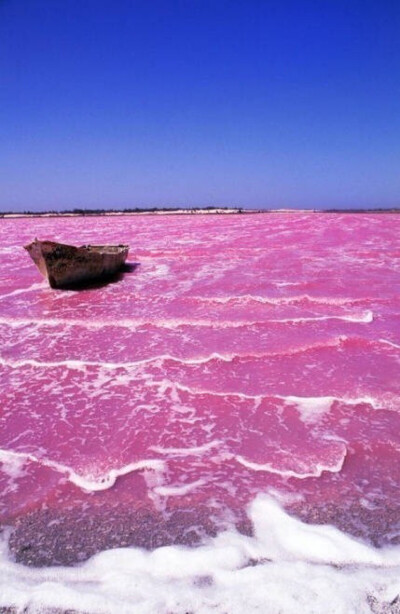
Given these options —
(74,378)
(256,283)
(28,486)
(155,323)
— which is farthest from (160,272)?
(28,486)

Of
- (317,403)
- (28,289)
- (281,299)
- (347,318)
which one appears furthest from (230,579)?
(28,289)

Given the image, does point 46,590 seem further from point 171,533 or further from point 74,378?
point 74,378

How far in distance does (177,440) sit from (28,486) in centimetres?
135

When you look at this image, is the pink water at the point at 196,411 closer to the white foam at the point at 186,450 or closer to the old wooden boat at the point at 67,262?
the white foam at the point at 186,450

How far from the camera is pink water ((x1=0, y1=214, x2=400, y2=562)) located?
10.5 feet

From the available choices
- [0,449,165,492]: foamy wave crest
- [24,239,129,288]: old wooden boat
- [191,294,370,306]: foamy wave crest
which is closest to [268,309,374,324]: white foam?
[191,294,370,306]: foamy wave crest

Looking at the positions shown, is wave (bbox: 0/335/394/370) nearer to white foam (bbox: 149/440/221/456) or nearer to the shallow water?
the shallow water

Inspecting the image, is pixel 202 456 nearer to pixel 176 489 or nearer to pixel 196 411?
pixel 176 489

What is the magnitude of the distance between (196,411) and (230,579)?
2.16m

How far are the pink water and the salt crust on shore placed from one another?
17 cm

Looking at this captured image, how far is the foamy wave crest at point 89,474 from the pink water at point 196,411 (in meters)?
0.01

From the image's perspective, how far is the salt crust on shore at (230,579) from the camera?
2.38 m

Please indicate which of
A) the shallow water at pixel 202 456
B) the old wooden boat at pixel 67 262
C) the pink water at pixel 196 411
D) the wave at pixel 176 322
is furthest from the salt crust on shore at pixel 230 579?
the old wooden boat at pixel 67 262

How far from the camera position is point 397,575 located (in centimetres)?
254
